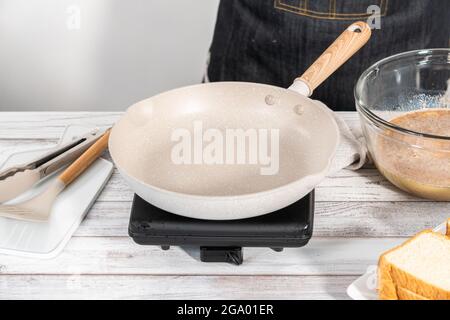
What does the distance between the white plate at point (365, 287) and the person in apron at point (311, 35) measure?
69cm

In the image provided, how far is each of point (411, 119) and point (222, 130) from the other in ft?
0.95

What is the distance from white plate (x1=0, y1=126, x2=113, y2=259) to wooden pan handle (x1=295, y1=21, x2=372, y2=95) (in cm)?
33

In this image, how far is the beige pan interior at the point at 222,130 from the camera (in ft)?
2.85

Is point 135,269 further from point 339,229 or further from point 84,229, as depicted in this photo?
point 339,229

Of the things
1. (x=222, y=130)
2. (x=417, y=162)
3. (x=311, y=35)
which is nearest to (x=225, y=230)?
(x=222, y=130)

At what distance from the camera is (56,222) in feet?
3.04

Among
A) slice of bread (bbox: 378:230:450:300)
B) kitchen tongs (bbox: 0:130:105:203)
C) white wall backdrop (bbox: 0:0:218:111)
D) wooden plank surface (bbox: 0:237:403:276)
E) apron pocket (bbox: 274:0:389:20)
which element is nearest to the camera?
slice of bread (bbox: 378:230:450:300)

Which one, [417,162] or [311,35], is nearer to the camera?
[417,162]

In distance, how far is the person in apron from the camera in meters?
1.34

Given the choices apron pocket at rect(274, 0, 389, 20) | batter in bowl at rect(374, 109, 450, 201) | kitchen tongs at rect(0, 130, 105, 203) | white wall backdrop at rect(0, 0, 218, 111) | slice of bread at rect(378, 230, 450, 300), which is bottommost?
white wall backdrop at rect(0, 0, 218, 111)

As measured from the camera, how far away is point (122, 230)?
36.5 inches

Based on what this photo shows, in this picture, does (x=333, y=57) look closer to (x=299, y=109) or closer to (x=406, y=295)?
(x=299, y=109)

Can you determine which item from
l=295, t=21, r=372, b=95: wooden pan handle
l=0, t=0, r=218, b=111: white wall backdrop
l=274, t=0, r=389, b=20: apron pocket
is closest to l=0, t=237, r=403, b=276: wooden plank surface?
l=295, t=21, r=372, b=95: wooden pan handle

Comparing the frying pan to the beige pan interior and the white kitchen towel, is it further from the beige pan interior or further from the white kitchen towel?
the white kitchen towel
